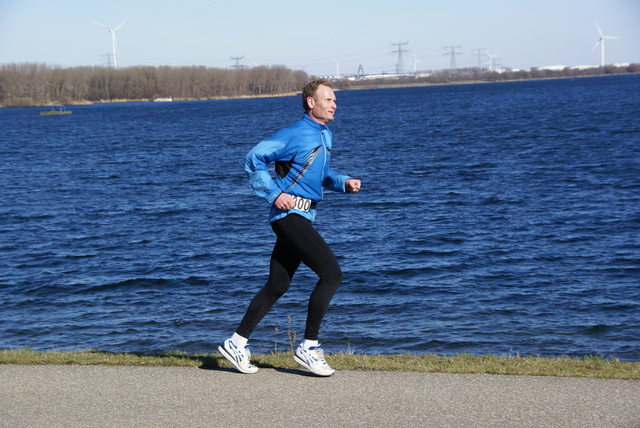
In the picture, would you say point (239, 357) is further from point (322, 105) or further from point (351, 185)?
point (322, 105)

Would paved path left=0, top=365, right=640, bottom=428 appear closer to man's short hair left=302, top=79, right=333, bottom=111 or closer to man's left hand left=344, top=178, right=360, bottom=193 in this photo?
man's left hand left=344, top=178, right=360, bottom=193

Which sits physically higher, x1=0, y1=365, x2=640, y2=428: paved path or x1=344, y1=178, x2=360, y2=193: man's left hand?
x1=344, y1=178, x2=360, y2=193: man's left hand

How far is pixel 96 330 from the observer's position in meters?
12.8

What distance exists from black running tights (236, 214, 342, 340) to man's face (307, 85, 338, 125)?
77cm

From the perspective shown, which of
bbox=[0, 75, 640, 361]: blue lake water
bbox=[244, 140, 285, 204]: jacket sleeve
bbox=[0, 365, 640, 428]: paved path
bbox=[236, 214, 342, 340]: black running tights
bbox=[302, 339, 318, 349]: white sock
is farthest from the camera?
bbox=[0, 75, 640, 361]: blue lake water

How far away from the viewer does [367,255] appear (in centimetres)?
1844

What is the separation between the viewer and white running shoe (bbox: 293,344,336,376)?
559 centimetres

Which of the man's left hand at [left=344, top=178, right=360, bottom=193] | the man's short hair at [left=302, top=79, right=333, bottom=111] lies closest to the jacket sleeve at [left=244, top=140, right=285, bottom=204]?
the man's short hair at [left=302, top=79, right=333, bottom=111]

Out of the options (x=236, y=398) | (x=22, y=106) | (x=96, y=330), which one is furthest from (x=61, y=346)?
(x=22, y=106)

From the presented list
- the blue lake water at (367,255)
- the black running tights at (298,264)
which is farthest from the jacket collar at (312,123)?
the blue lake water at (367,255)

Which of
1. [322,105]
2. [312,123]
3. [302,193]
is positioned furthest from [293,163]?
[322,105]

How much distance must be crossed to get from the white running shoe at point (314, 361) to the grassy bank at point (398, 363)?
33 centimetres

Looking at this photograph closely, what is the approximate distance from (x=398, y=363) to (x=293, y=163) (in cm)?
186

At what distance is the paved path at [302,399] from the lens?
4.66 metres
